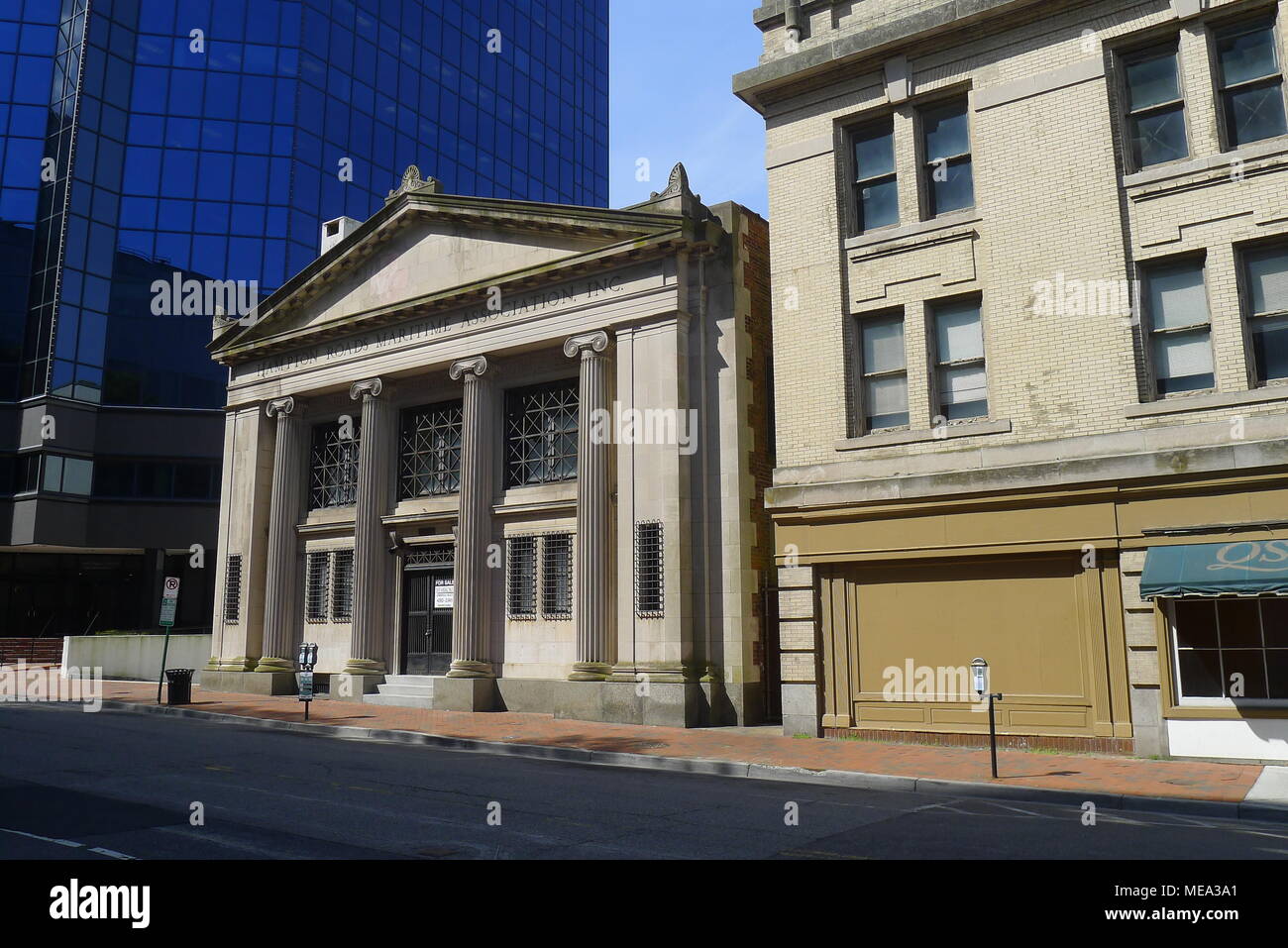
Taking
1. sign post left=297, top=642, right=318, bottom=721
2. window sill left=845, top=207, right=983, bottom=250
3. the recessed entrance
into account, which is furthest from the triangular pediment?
sign post left=297, top=642, right=318, bottom=721

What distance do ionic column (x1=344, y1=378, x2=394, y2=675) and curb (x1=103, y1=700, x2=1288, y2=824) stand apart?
4.23 m

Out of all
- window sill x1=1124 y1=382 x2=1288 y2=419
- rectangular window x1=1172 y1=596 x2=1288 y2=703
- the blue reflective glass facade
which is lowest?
rectangular window x1=1172 y1=596 x2=1288 y2=703

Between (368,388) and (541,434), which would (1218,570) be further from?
(368,388)

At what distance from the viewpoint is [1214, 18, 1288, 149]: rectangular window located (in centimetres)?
1427

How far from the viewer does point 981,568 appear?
15547mm

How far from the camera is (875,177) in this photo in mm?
17672

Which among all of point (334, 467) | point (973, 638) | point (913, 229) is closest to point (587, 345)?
point (913, 229)

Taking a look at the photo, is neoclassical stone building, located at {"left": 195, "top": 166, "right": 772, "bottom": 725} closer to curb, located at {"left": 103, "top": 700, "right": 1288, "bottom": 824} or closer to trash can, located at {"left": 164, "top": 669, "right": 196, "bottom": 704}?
trash can, located at {"left": 164, "top": 669, "right": 196, "bottom": 704}

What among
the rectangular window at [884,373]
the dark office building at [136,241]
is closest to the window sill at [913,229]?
the rectangular window at [884,373]

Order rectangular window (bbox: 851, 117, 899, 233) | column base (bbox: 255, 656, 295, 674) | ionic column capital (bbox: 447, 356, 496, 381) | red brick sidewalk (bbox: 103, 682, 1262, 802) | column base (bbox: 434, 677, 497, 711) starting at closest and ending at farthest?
1. red brick sidewalk (bbox: 103, 682, 1262, 802)
2. rectangular window (bbox: 851, 117, 899, 233)
3. column base (bbox: 434, 677, 497, 711)
4. ionic column capital (bbox: 447, 356, 496, 381)
5. column base (bbox: 255, 656, 295, 674)

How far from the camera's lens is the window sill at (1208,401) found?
13.4 m
